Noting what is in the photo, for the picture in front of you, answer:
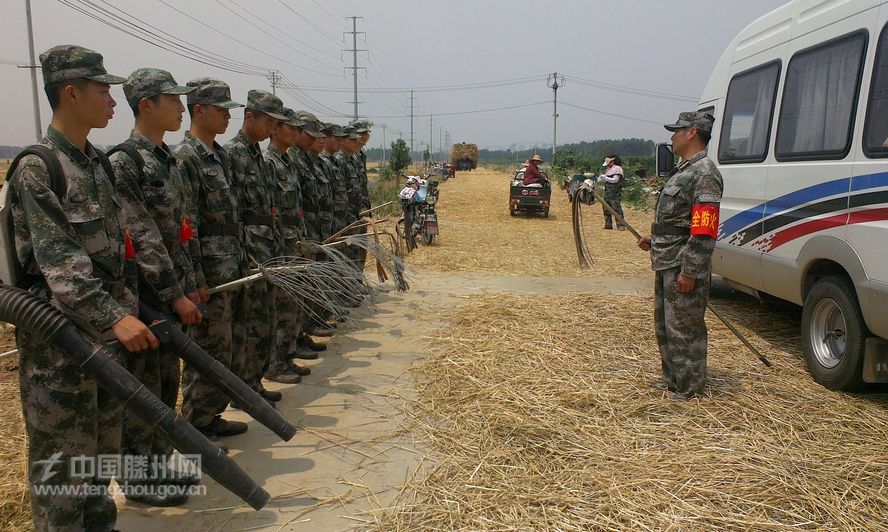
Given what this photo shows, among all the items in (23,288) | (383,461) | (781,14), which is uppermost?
(781,14)

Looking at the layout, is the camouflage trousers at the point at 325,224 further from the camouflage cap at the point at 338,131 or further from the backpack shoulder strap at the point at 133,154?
the backpack shoulder strap at the point at 133,154

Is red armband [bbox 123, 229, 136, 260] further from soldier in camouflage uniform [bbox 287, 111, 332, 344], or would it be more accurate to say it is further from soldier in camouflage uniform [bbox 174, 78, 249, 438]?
soldier in camouflage uniform [bbox 287, 111, 332, 344]

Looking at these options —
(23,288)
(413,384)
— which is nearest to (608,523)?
(413,384)

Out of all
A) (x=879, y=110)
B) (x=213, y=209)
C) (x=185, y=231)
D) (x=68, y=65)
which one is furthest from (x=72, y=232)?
(x=879, y=110)

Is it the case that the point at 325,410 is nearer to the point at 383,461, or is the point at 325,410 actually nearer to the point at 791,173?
the point at 383,461

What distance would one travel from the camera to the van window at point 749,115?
16.9 feet

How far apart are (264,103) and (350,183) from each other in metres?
3.06

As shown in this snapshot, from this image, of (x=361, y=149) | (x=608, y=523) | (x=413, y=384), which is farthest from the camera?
(x=361, y=149)

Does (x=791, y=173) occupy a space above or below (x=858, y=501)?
above

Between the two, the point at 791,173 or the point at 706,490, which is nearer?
the point at 706,490

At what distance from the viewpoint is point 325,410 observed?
157 inches

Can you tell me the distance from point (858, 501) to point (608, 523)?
4.24 feet

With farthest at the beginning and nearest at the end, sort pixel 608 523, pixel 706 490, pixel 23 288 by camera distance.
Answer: pixel 706 490 < pixel 608 523 < pixel 23 288

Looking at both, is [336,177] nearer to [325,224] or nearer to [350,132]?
[325,224]
